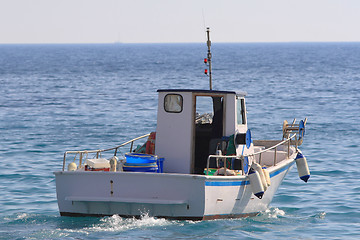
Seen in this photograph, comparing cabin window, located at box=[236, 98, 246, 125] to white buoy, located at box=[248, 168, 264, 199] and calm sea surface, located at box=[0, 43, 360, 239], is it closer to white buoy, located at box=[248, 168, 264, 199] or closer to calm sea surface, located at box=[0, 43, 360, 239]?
white buoy, located at box=[248, 168, 264, 199]

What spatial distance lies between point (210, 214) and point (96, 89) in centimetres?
4917

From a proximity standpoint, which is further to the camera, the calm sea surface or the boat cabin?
the boat cabin

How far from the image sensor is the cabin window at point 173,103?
14.7m

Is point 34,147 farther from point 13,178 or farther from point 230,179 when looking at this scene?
point 230,179

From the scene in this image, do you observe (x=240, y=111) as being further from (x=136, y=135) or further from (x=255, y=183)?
(x=136, y=135)

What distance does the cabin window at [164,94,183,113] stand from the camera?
48.3 ft

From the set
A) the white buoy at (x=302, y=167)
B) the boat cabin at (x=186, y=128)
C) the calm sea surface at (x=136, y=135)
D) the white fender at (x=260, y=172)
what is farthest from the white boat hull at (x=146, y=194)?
the white buoy at (x=302, y=167)

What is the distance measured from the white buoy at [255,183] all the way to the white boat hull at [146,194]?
0.20m

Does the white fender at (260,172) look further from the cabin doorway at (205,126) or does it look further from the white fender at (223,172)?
the cabin doorway at (205,126)

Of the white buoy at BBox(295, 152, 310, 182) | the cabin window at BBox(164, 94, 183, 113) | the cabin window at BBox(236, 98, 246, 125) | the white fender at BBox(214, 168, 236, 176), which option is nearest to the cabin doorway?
the cabin window at BBox(236, 98, 246, 125)

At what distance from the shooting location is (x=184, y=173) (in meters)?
14.7

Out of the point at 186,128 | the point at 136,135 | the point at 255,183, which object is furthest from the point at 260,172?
the point at 136,135

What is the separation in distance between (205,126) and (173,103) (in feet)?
4.12

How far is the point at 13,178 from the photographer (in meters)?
20.3
